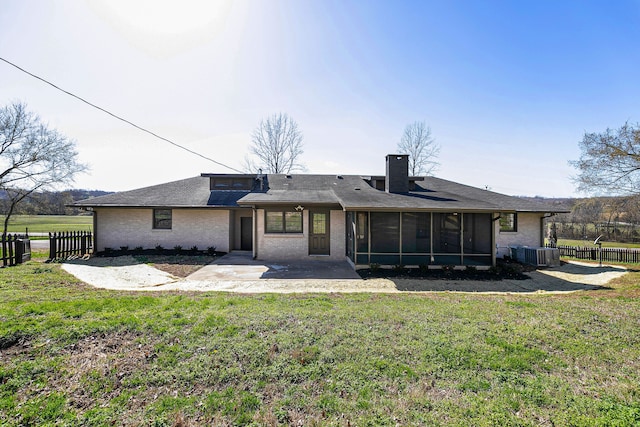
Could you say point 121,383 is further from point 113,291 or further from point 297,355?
point 113,291

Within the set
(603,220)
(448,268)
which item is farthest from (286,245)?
(603,220)

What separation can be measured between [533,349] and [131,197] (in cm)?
1654

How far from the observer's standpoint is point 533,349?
12.8ft

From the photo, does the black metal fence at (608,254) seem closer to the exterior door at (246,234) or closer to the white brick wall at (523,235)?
the white brick wall at (523,235)

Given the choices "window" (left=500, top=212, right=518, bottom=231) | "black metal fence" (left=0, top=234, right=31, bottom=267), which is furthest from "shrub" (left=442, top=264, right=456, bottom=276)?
"black metal fence" (left=0, top=234, right=31, bottom=267)

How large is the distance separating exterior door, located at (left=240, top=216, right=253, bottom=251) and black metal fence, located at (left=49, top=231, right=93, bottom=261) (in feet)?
23.0

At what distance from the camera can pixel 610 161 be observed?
18203mm

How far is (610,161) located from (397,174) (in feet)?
51.7

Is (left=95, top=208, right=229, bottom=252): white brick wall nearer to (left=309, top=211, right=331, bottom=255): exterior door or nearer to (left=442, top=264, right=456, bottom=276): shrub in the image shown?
(left=309, top=211, right=331, bottom=255): exterior door

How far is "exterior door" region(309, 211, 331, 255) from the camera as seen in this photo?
12578mm

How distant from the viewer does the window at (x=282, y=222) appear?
41.1 ft

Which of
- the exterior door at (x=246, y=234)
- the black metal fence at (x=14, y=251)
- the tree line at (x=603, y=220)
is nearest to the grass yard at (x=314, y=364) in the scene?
the black metal fence at (x=14, y=251)

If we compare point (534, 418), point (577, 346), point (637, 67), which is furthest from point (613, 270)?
point (534, 418)

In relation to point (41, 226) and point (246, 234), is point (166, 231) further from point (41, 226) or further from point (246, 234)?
point (41, 226)
